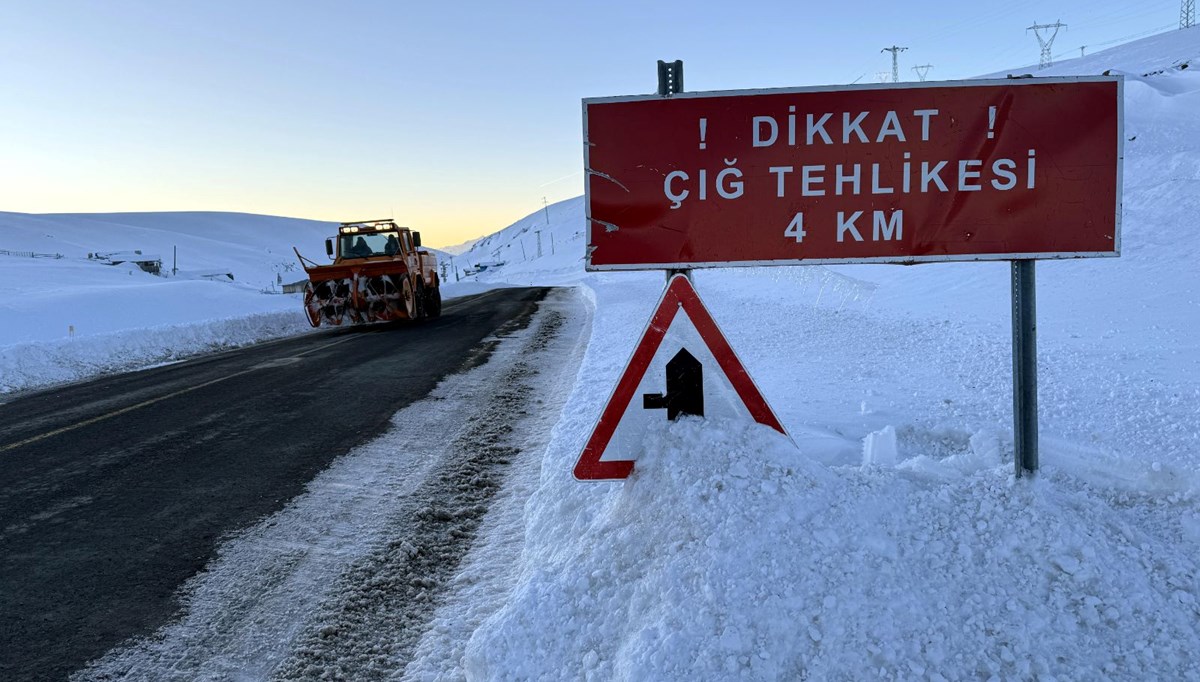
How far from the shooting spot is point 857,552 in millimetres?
2432

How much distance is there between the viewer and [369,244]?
17188 mm

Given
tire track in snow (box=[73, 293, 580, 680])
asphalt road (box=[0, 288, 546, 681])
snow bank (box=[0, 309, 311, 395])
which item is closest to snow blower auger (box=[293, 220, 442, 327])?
snow bank (box=[0, 309, 311, 395])

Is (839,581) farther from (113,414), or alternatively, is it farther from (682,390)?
(113,414)

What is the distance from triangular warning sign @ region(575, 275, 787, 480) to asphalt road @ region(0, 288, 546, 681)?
217cm

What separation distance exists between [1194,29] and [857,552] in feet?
214

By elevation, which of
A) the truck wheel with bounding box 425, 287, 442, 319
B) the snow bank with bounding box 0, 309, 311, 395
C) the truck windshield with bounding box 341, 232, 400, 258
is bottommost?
the snow bank with bounding box 0, 309, 311, 395

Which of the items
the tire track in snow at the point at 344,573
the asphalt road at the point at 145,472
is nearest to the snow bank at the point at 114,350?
the asphalt road at the point at 145,472

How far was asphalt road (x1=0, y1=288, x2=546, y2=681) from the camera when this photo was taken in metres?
3.20

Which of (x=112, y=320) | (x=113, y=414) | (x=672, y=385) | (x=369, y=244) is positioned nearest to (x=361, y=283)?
(x=369, y=244)

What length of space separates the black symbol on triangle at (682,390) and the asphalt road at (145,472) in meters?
2.44

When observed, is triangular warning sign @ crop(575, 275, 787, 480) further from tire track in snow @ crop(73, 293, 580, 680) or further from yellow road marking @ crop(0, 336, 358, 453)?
yellow road marking @ crop(0, 336, 358, 453)

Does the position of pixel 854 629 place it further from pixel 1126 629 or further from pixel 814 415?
pixel 814 415

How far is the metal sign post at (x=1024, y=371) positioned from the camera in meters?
3.01

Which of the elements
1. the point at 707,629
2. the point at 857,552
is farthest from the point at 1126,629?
the point at 707,629
